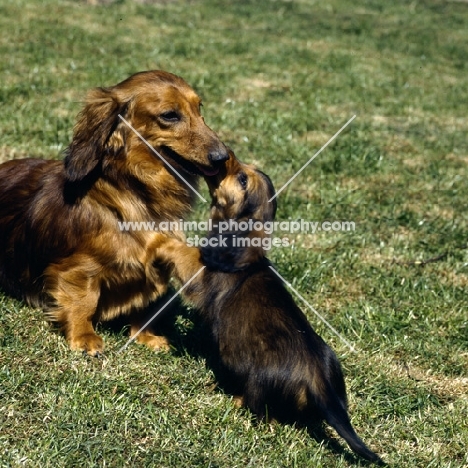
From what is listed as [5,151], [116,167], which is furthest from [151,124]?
[5,151]

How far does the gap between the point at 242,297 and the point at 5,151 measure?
11.3 ft

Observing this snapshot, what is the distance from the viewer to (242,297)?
3.63 m

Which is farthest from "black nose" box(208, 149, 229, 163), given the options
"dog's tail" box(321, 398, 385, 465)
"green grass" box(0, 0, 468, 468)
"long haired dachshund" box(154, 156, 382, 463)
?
"dog's tail" box(321, 398, 385, 465)

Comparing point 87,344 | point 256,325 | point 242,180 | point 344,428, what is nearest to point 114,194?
point 242,180

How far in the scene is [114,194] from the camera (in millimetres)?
3863

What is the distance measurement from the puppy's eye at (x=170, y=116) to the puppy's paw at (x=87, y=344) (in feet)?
3.94

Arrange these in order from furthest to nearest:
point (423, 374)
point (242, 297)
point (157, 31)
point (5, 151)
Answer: point (157, 31) → point (5, 151) → point (423, 374) → point (242, 297)

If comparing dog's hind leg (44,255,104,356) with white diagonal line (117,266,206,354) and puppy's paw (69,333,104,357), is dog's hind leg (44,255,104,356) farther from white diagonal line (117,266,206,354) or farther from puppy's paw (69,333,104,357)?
white diagonal line (117,266,206,354)

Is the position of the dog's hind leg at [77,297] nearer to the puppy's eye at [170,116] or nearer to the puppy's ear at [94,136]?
the puppy's ear at [94,136]

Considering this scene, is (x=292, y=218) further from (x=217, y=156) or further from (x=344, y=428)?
(x=344, y=428)

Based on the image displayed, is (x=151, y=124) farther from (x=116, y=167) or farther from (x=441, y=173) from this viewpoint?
(x=441, y=173)

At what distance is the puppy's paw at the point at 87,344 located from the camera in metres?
3.86

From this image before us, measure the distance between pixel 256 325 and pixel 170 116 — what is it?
3.84 ft

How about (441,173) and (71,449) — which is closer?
(71,449)
